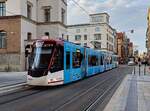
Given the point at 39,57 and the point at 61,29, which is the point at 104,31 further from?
the point at 39,57

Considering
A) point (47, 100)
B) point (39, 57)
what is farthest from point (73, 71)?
point (47, 100)

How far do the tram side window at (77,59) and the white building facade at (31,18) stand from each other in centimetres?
2402

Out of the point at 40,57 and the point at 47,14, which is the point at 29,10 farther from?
the point at 40,57

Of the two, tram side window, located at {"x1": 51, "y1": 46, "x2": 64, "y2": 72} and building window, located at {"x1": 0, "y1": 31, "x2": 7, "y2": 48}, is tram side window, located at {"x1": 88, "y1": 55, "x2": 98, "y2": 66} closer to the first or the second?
tram side window, located at {"x1": 51, "y1": 46, "x2": 64, "y2": 72}

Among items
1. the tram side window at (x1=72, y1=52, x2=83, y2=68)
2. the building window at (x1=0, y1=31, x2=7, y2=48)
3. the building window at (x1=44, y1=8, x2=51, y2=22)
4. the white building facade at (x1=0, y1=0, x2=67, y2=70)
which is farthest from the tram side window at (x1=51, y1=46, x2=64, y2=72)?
the building window at (x1=44, y1=8, x2=51, y2=22)

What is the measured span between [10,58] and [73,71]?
28.6 m

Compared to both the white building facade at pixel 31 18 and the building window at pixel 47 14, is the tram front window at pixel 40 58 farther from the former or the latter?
the building window at pixel 47 14

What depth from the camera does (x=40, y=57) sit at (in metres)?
22.4

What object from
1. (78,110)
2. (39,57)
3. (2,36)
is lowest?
(78,110)

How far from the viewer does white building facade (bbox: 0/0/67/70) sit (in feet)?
179

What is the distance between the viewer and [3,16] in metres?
55.2

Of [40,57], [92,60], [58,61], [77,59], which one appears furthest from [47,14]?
[40,57]

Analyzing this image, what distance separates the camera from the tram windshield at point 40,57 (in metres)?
22.2

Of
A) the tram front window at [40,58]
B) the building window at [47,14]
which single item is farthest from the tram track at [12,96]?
the building window at [47,14]
